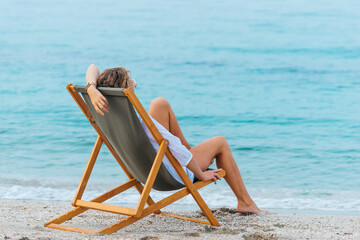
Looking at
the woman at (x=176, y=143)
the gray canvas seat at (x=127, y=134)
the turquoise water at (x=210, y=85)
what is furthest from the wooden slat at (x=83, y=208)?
the turquoise water at (x=210, y=85)

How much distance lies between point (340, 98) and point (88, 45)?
49.5 feet

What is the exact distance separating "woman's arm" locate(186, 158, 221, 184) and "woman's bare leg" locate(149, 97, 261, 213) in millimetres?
101

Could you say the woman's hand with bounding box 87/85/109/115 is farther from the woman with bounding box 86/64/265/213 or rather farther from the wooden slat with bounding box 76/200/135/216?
the wooden slat with bounding box 76/200/135/216

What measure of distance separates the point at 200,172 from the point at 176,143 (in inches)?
14.5

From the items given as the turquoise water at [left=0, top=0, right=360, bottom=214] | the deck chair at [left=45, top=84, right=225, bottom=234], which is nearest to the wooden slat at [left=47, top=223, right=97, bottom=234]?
the deck chair at [left=45, top=84, right=225, bottom=234]

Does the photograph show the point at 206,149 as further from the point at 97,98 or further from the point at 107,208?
the point at 97,98

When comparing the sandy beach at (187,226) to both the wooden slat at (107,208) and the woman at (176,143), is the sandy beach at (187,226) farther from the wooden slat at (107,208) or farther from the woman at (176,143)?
the woman at (176,143)

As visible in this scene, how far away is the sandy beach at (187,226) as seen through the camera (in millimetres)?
2932

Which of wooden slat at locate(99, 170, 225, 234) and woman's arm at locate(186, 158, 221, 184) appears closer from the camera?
wooden slat at locate(99, 170, 225, 234)

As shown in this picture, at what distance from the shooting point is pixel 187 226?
3422 millimetres

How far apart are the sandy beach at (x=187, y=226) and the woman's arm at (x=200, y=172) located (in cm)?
34

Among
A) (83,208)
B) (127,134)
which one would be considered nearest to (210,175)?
(127,134)

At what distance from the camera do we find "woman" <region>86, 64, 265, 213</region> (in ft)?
9.33

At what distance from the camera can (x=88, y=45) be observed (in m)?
24.9
